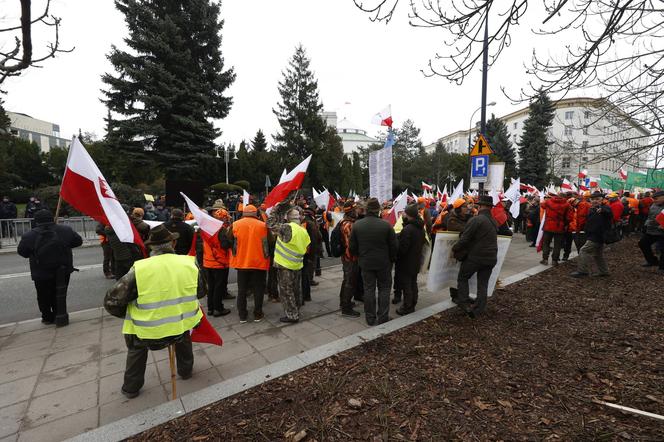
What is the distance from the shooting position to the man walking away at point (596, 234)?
740cm

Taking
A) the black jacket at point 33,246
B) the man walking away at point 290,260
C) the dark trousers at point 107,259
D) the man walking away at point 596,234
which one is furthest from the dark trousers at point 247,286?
the man walking away at point 596,234

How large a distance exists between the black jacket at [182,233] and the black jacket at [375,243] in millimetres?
3121

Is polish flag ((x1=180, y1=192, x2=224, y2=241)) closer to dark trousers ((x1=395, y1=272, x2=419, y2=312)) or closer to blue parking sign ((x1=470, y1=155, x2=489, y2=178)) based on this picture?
dark trousers ((x1=395, y1=272, x2=419, y2=312))

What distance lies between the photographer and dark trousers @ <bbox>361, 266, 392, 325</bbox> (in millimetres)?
4969

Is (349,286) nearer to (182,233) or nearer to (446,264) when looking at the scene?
(446,264)

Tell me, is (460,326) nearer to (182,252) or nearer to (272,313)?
(272,313)

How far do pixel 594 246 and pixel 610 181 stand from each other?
1798cm

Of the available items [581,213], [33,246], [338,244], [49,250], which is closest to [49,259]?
[49,250]

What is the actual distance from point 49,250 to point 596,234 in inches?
422

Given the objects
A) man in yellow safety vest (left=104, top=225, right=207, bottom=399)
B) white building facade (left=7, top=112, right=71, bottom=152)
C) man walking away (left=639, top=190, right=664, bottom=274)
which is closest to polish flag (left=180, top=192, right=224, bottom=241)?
man in yellow safety vest (left=104, top=225, right=207, bottom=399)

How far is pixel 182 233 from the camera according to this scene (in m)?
5.89

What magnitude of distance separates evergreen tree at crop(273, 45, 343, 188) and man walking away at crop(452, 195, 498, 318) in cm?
3629

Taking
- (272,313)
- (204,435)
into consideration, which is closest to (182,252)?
(272,313)

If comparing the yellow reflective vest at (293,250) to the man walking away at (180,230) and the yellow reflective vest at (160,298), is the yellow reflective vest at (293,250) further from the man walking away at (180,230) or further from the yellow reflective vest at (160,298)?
the yellow reflective vest at (160,298)
